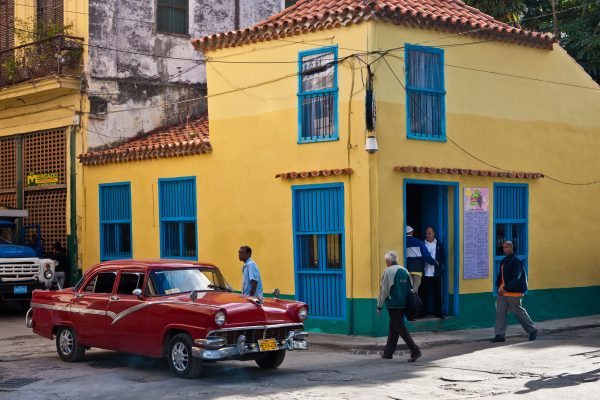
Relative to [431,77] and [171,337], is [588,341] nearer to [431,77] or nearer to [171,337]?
[431,77]

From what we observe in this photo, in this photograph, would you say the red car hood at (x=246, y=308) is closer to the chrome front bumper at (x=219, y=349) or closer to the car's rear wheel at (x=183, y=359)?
the chrome front bumper at (x=219, y=349)

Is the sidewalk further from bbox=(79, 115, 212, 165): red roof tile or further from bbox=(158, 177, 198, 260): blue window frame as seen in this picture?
bbox=(79, 115, 212, 165): red roof tile

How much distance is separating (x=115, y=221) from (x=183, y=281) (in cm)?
891

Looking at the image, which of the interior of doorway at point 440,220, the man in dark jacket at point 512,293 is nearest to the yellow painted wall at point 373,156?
the interior of doorway at point 440,220

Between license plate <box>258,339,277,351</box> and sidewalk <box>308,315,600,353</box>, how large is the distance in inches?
128

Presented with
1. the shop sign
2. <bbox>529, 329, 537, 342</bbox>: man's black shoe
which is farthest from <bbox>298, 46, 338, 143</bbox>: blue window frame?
the shop sign

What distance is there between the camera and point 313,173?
1734 centimetres

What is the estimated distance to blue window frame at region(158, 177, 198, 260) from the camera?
65.6 ft

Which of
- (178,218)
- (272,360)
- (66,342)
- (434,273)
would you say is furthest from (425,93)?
(66,342)

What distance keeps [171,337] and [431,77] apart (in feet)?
25.7

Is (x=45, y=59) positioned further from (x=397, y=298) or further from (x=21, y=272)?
(x=397, y=298)

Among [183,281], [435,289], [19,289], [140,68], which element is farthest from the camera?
[140,68]

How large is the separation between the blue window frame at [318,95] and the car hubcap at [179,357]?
6.08m

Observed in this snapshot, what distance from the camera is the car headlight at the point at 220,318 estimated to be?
11.9m
